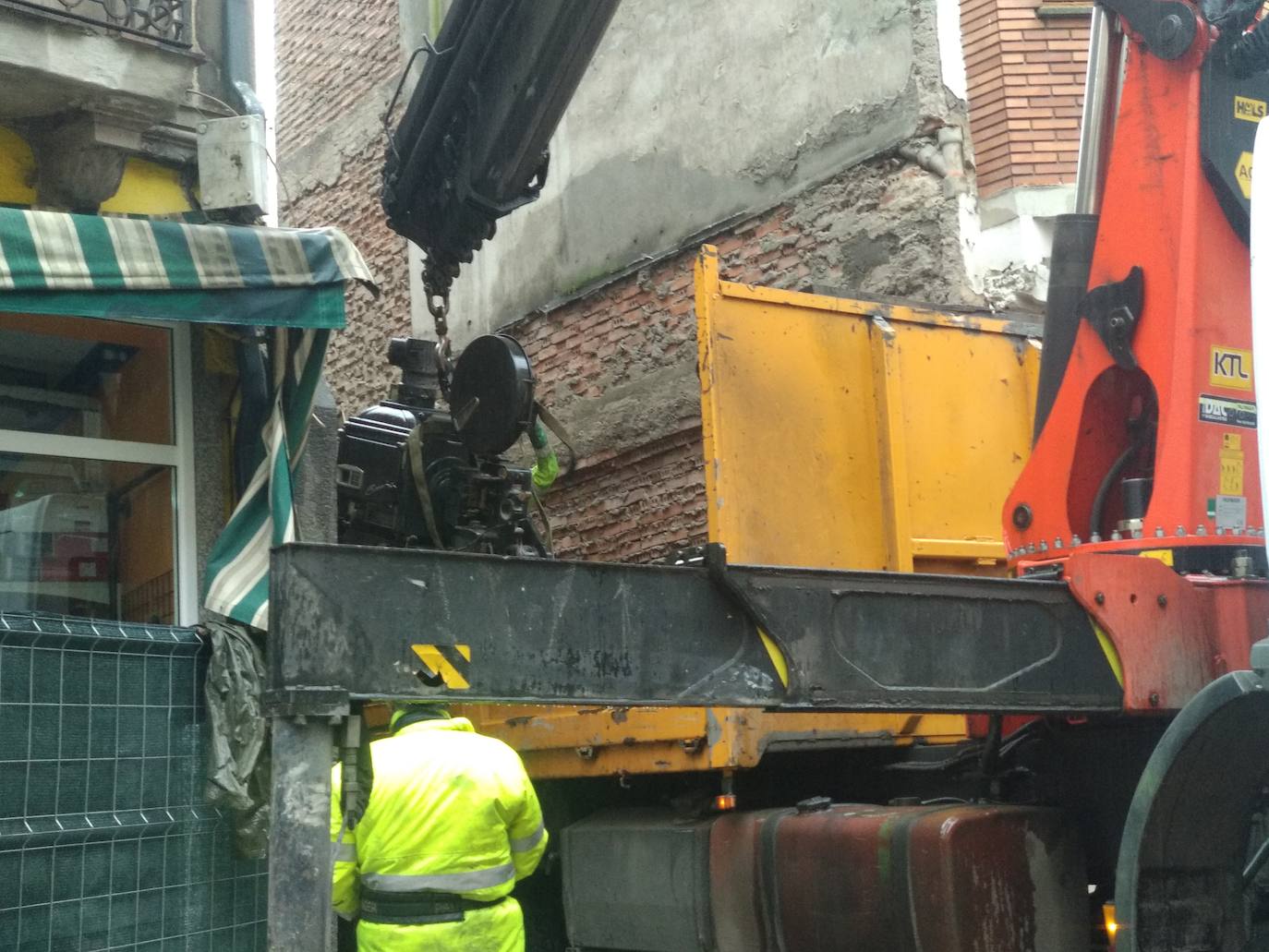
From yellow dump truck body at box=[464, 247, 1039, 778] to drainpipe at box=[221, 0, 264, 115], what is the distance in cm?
246

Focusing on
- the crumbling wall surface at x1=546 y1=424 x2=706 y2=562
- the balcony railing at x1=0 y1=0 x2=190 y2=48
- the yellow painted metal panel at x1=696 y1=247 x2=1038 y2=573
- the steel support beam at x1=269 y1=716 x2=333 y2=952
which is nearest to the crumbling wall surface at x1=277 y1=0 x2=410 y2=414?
the crumbling wall surface at x1=546 y1=424 x2=706 y2=562

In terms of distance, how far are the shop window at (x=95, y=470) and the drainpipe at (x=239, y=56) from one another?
982mm

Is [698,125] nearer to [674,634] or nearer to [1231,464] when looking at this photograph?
[1231,464]

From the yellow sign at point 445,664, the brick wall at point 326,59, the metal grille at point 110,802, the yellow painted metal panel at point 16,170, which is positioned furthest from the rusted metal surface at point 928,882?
the brick wall at point 326,59

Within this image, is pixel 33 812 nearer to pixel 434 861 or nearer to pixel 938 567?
pixel 434 861

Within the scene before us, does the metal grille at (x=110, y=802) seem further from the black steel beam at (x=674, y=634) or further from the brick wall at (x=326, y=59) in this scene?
the brick wall at (x=326, y=59)

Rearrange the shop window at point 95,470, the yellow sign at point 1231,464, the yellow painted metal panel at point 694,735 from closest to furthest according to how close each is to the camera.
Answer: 1. the yellow sign at point 1231,464
2. the yellow painted metal panel at point 694,735
3. the shop window at point 95,470

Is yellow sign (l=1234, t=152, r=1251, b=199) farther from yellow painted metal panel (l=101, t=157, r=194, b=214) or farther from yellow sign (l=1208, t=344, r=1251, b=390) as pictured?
yellow painted metal panel (l=101, t=157, r=194, b=214)

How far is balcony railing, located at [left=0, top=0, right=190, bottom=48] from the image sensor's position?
5.80 m

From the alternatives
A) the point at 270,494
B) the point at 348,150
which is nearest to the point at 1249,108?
the point at 270,494

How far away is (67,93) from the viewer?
227 inches

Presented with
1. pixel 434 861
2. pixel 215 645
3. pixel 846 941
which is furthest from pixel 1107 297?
pixel 215 645

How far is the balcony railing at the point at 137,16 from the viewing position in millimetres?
5805

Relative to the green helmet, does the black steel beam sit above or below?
above
